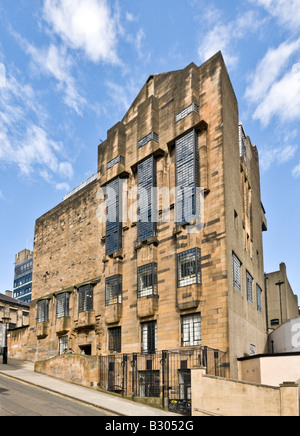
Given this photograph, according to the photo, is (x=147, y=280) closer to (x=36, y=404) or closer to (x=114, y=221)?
(x=114, y=221)

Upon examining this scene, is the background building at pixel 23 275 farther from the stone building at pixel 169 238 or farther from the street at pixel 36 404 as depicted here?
the street at pixel 36 404

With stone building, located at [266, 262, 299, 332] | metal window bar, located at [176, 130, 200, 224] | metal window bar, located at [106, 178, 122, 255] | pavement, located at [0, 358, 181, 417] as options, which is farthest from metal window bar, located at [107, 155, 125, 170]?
stone building, located at [266, 262, 299, 332]

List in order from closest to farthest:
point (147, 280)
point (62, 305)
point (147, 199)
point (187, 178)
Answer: point (187, 178) < point (147, 280) < point (147, 199) < point (62, 305)

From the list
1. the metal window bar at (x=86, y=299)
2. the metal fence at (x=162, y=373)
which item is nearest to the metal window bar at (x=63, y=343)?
the metal window bar at (x=86, y=299)

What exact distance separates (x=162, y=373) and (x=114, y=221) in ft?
39.6

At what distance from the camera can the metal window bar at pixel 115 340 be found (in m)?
29.3

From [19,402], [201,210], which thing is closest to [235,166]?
[201,210]

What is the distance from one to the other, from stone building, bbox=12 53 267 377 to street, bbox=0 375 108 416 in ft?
21.7

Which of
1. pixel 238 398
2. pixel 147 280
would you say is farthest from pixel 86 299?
pixel 238 398

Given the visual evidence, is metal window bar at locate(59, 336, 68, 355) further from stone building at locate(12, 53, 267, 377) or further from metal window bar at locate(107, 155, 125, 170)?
metal window bar at locate(107, 155, 125, 170)

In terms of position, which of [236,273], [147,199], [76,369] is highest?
[147,199]

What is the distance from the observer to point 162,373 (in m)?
23.2

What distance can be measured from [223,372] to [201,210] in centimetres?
887

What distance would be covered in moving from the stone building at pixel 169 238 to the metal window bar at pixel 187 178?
0.07 metres
